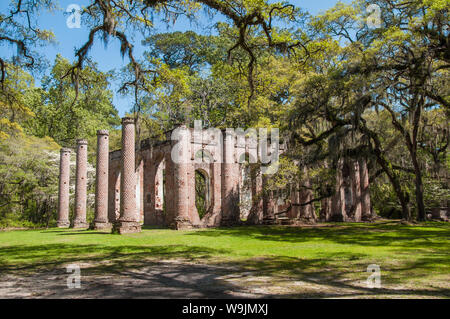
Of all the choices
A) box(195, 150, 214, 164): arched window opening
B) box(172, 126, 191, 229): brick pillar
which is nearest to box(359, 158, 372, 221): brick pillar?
box(195, 150, 214, 164): arched window opening

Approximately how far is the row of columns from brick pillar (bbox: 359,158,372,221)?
16.0 meters

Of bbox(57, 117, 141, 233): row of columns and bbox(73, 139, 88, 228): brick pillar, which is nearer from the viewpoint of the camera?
bbox(57, 117, 141, 233): row of columns

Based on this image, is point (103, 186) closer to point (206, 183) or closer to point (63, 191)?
point (63, 191)

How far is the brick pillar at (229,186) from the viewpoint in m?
24.9

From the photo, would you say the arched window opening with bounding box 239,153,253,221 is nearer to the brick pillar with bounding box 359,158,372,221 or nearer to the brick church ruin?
the brick church ruin

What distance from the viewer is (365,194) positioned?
90.4 ft

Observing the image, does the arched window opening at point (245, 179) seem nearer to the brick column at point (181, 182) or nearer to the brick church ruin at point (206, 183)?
the brick church ruin at point (206, 183)

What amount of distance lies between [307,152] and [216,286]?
18.4 metres

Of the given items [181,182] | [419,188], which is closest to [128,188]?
[181,182]

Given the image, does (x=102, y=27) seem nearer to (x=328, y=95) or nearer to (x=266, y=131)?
(x=328, y=95)

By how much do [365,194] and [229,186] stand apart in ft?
33.5

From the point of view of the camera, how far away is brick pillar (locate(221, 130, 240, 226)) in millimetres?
24938

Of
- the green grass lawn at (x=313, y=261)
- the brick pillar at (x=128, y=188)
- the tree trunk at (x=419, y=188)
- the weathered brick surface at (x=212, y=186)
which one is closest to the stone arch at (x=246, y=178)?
the weathered brick surface at (x=212, y=186)
